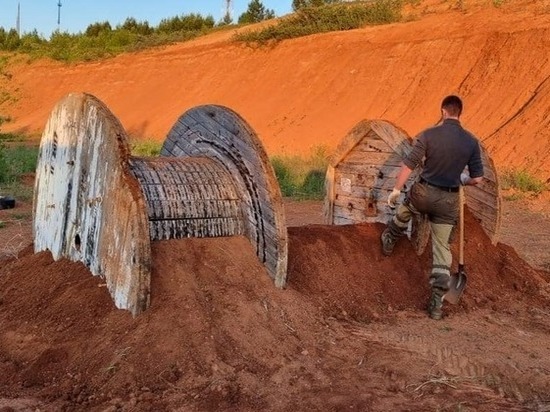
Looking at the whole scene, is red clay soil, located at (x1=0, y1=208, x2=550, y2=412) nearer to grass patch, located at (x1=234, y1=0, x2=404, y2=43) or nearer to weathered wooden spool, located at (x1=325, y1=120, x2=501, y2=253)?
weathered wooden spool, located at (x1=325, y1=120, x2=501, y2=253)

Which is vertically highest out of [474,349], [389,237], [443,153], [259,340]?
[443,153]

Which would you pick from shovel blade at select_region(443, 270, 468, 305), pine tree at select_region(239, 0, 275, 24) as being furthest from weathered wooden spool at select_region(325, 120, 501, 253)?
pine tree at select_region(239, 0, 275, 24)

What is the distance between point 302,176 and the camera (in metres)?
17.5

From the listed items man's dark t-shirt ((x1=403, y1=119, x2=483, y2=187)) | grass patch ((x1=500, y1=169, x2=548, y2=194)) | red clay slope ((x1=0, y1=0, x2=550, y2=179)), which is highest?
red clay slope ((x1=0, y1=0, x2=550, y2=179))

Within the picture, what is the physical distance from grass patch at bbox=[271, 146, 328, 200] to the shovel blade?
29.0 ft

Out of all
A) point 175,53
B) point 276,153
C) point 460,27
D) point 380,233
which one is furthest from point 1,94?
point 380,233

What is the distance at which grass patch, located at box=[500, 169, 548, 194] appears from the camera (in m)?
15.0

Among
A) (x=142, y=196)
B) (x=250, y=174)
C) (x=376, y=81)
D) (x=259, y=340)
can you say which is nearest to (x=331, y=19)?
(x=376, y=81)

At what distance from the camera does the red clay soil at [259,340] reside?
4.57 m

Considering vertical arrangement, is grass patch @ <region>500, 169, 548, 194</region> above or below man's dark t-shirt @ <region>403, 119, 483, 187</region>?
below

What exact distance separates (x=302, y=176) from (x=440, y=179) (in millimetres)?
11177

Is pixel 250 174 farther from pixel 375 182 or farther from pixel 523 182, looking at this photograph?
A: pixel 523 182

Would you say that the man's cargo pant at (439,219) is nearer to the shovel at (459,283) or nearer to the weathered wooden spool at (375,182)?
the shovel at (459,283)

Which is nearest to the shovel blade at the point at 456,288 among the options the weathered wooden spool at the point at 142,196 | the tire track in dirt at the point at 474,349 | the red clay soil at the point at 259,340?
the red clay soil at the point at 259,340
